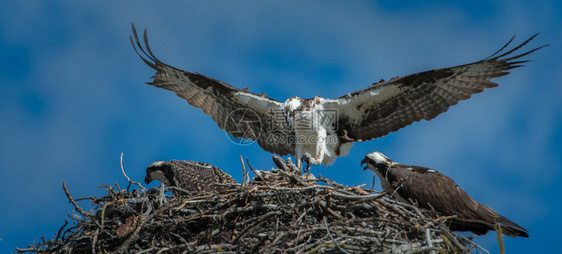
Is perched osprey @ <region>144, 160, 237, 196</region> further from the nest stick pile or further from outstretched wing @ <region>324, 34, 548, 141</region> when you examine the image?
outstretched wing @ <region>324, 34, 548, 141</region>

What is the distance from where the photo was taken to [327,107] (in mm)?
7492

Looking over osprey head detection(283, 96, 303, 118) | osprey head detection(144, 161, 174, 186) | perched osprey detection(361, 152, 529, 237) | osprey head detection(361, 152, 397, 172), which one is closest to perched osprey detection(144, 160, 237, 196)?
osprey head detection(144, 161, 174, 186)

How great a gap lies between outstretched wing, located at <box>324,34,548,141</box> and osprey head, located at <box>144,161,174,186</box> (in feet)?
7.70

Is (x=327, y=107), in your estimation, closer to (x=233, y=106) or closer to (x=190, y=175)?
(x=233, y=106)

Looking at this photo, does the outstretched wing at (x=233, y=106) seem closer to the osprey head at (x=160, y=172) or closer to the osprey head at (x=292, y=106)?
the osprey head at (x=292, y=106)

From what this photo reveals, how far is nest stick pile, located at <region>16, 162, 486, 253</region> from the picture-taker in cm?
429

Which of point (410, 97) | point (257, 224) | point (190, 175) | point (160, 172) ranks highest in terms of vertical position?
point (410, 97)

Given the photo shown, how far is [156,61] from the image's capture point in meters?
7.53

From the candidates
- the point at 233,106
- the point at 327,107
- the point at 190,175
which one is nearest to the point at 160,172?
the point at 190,175

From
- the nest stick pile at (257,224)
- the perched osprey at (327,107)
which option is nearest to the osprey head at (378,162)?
the perched osprey at (327,107)

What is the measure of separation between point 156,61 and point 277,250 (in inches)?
165

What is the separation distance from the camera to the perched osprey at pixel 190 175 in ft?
20.4

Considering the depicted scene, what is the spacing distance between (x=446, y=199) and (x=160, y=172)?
362 cm

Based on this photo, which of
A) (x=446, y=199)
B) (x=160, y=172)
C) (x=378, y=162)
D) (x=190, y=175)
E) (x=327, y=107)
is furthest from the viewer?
(x=327, y=107)
